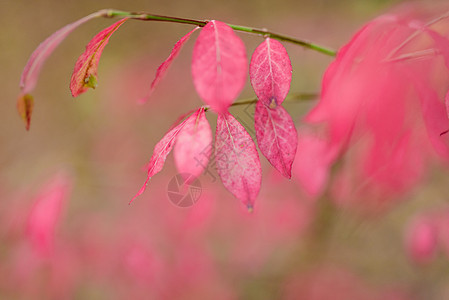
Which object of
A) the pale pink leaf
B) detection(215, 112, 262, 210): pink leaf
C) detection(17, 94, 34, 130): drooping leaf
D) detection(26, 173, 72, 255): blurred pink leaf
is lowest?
detection(26, 173, 72, 255): blurred pink leaf

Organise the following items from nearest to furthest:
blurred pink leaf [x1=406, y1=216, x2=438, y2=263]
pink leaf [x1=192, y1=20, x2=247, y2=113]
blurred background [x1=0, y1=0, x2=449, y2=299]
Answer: pink leaf [x1=192, y1=20, x2=247, y2=113] → blurred pink leaf [x1=406, y1=216, x2=438, y2=263] → blurred background [x1=0, y1=0, x2=449, y2=299]

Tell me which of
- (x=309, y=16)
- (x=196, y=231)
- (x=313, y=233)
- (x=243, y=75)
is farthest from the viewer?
(x=309, y=16)

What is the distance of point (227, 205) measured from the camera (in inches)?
72.1

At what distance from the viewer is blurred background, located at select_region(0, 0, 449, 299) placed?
1.39m

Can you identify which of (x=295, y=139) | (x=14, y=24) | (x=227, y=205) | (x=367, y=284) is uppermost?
(x=14, y=24)

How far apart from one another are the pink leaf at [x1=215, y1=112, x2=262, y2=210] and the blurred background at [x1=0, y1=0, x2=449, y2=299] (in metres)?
0.69

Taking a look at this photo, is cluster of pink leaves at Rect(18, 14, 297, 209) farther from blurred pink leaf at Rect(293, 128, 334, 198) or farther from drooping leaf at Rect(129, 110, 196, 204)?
blurred pink leaf at Rect(293, 128, 334, 198)

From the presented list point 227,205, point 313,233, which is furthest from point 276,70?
point 227,205

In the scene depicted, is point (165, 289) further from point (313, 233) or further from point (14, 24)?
point (14, 24)

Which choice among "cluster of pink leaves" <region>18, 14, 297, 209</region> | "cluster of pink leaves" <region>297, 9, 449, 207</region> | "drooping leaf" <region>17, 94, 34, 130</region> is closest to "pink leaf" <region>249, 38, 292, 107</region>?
"cluster of pink leaves" <region>18, 14, 297, 209</region>

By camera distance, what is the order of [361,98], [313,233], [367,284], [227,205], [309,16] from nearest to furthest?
[361,98] < [313,233] < [367,284] < [227,205] < [309,16]

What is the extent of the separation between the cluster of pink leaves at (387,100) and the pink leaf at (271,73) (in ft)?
0.44

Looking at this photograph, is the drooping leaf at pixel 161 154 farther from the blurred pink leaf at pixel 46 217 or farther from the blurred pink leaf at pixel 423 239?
the blurred pink leaf at pixel 423 239

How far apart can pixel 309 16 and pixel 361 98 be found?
7.48 feet
